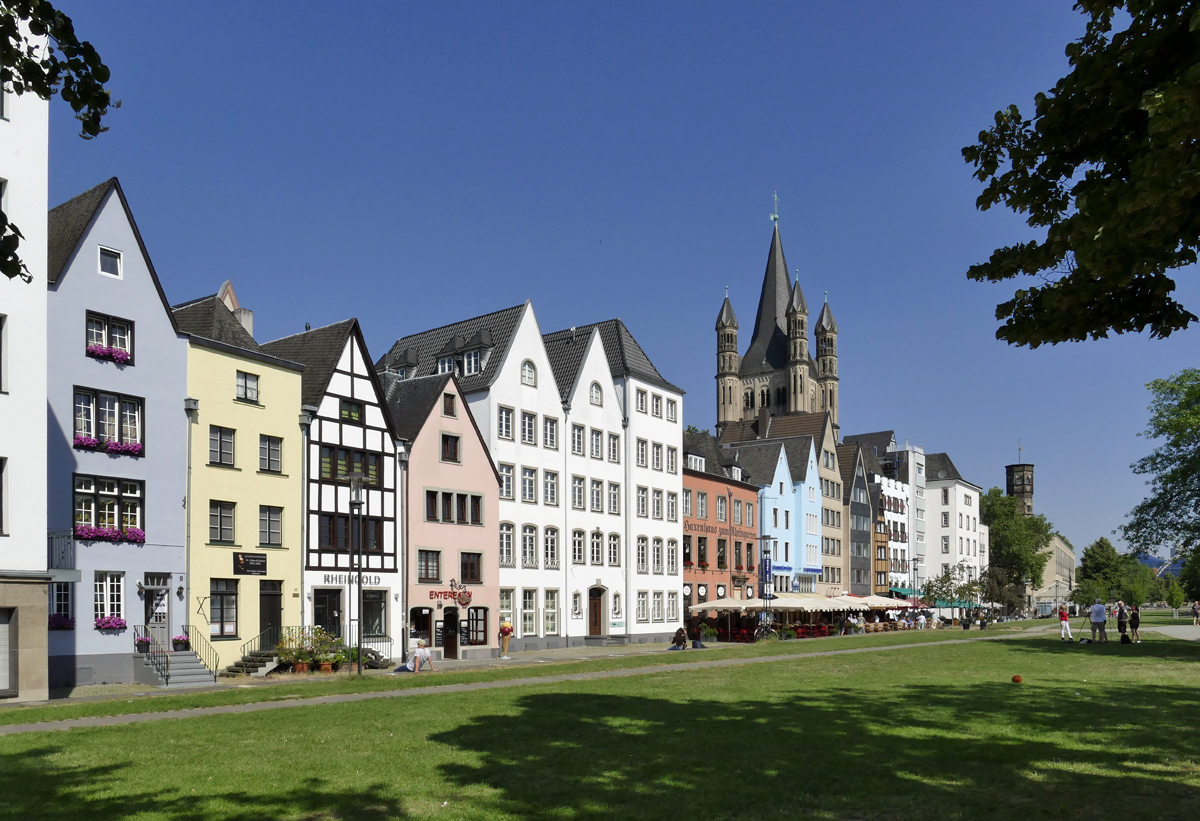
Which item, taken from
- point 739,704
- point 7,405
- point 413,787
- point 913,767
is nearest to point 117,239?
point 7,405

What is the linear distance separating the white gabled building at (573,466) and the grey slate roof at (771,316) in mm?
102971

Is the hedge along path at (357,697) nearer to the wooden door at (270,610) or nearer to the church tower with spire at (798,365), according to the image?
the wooden door at (270,610)

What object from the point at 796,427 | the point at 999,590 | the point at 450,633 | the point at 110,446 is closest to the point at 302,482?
the point at 110,446

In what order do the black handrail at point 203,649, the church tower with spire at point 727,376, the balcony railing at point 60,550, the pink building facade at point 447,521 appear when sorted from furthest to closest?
Answer: the church tower with spire at point 727,376 → the pink building facade at point 447,521 → the black handrail at point 203,649 → the balcony railing at point 60,550

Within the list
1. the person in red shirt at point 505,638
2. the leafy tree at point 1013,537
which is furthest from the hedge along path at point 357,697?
the leafy tree at point 1013,537

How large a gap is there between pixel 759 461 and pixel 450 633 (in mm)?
40496

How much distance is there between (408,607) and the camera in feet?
148

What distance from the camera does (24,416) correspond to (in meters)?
27.8

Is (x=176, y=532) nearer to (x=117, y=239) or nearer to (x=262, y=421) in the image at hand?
(x=262, y=421)

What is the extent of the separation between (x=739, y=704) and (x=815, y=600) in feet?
153

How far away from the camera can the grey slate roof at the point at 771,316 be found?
168 m

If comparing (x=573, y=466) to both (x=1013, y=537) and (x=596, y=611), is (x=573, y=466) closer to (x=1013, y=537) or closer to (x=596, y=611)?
(x=596, y=611)

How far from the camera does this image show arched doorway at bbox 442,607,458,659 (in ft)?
155

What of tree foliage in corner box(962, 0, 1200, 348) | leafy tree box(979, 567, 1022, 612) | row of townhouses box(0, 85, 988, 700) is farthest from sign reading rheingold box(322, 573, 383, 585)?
leafy tree box(979, 567, 1022, 612)
